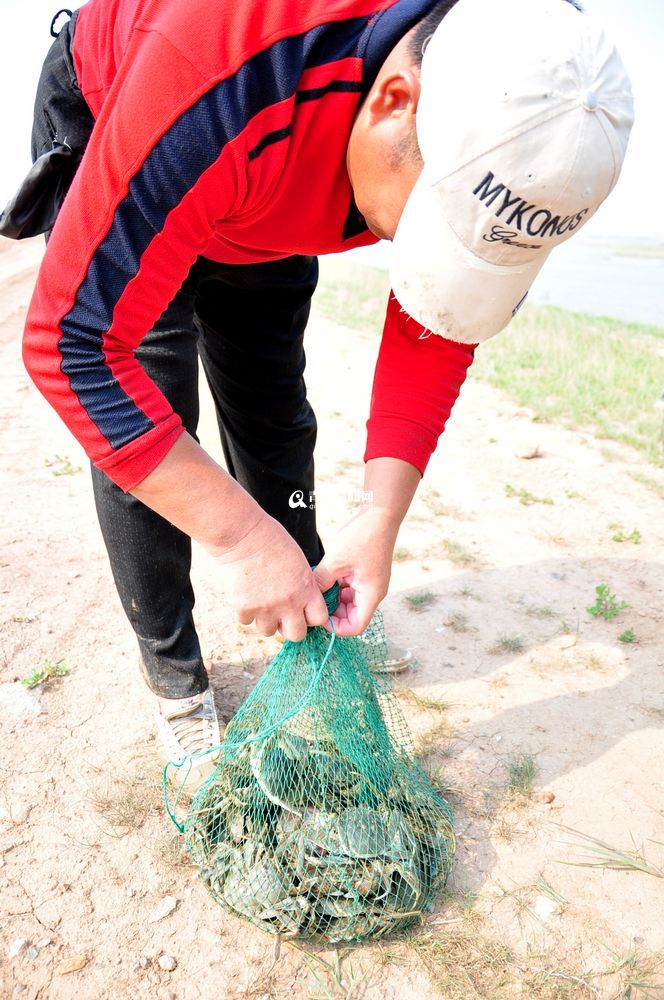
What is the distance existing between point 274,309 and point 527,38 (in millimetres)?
1029

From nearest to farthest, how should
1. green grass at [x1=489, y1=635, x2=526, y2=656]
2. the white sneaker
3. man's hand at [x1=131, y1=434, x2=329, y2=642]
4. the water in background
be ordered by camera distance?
man's hand at [x1=131, y1=434, x2=329, y2=642] < the white sneaker < green grass at [x1=489, y1=635, x2=526, y2=656] < the water in background

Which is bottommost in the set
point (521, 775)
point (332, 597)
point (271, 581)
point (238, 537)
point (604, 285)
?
point (604, 285)

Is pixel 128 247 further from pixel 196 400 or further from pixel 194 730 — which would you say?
pixel 194 730

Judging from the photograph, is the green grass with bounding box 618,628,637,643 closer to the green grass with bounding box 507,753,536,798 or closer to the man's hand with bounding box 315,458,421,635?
the green grass with bounding box 507,753,536,798

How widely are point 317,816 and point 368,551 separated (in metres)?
0.60

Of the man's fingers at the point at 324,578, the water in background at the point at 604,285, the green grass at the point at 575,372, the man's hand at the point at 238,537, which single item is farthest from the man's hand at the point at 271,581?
the water in background at the point at 604,285

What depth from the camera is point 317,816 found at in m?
1.64

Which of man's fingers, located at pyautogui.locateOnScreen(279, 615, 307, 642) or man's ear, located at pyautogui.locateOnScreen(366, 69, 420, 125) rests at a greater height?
man's ear, located at pyautogui.locateOnScreen(366, 69, 420, 125)

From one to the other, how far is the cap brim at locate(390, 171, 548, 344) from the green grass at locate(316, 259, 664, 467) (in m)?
3.32

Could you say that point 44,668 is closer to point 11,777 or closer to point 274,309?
point 11,777

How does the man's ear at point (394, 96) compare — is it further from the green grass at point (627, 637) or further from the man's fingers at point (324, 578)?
the green grass at point (627, 637)

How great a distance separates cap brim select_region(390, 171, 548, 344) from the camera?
3.98 feet

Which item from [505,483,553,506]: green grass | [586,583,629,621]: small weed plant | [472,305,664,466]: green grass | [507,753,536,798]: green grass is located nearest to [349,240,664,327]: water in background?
[472,305,664,466]: green grass

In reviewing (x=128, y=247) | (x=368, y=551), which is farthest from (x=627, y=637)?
(x=128, y=247)
